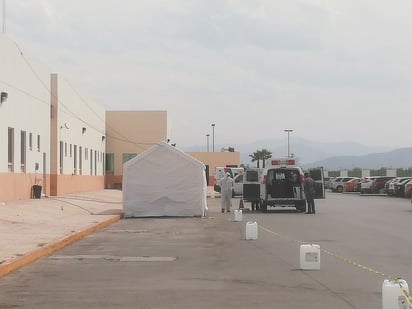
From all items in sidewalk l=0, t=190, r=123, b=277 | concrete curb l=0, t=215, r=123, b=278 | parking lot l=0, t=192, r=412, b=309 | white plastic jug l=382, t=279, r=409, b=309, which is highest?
white plastic jug l=382, t=279, r=409, b=309

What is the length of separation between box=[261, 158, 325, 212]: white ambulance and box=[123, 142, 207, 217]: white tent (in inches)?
127

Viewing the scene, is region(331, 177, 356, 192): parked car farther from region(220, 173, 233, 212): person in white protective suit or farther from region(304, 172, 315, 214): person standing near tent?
region(304, 172, 315, 214): person standing near tent

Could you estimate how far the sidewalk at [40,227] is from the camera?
1345 cm

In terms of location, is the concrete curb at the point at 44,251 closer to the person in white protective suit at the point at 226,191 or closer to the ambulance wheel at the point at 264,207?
the person in white protective suit at the point at 226,191

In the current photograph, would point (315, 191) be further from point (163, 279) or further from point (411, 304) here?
point (411, 304)

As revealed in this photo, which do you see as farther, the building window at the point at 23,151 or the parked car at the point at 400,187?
the parked car at the point at 400,187

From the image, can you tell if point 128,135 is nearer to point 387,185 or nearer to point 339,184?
point 339,184

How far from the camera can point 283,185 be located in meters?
30.4

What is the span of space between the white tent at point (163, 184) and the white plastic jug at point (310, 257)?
16.3 meters

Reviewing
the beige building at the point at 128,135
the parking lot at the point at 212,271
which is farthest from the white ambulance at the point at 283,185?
the beige building at the point at 128,135

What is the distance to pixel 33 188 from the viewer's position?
33906 millimetres

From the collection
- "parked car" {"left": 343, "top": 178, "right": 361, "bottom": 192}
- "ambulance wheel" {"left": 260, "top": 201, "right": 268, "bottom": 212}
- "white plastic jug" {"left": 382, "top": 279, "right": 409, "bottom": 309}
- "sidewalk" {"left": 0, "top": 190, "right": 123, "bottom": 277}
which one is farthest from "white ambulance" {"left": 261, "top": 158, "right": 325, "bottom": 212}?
"parked car" {"left": 343, "top": 178, "right": 361, "bottom": 192}

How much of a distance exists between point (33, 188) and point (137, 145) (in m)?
32.3

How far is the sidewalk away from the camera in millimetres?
13453
